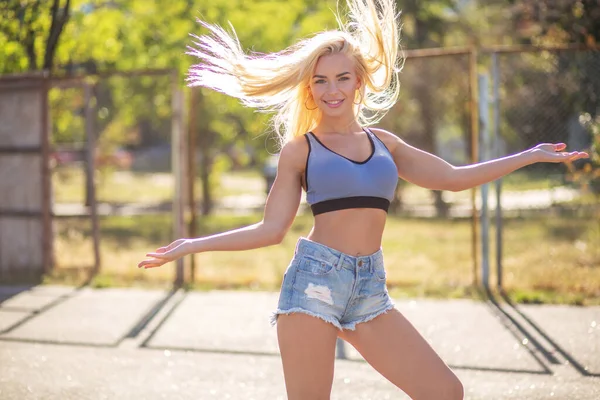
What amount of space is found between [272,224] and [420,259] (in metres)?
8.18

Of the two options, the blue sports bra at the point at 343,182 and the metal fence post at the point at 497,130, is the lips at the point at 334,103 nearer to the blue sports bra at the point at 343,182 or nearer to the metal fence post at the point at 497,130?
the blue sports bra at the point at 343,182

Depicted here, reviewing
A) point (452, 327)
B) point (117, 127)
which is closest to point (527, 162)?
point (452, 327)

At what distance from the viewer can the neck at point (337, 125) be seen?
372cm

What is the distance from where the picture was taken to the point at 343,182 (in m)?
3.49

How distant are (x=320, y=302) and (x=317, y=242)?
0.26 meters

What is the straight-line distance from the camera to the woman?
335 cm

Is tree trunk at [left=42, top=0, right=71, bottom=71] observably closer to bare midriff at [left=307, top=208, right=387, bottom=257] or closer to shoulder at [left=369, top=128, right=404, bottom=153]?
shoulder at [left=369, top=128, right=404, bottom=153]

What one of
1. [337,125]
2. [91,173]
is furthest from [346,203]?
[91,173]

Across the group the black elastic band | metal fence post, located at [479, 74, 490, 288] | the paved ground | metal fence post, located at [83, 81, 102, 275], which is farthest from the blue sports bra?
metal fence post, located at [83, 81, 102, 275]

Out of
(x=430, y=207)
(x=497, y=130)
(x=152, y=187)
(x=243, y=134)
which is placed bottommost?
(x=152, y=187)

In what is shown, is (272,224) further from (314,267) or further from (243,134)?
(243,134)

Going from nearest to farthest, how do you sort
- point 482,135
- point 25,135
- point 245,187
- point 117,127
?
point 482,135 < point 25,135 < point 117,127 < point 245,187

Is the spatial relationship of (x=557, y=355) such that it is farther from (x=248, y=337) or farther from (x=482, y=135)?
(x=482, y=135)

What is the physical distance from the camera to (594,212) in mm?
16469
